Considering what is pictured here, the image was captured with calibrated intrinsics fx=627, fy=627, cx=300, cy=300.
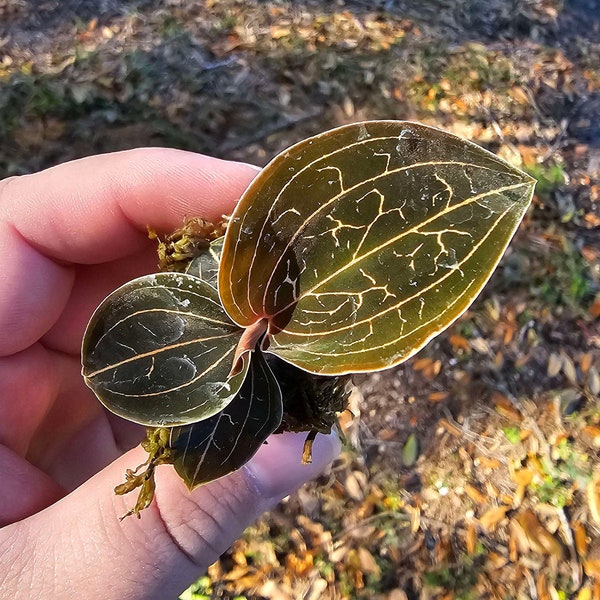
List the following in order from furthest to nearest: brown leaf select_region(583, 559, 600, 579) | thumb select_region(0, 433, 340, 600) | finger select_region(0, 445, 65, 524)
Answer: brown leaf select_region(583, 559, 600, 579) < finger select_region(0, 445, 65, 524) < thumb select_region(0, 433, 340, 600)

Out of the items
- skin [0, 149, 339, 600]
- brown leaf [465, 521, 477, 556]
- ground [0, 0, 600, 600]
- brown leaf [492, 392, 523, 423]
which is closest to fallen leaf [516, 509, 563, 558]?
ground [0, 0, 600, 600]

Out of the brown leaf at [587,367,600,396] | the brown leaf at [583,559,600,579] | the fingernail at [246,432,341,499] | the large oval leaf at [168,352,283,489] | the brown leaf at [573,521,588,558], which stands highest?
the large oval leaf at [168,352,283,489]

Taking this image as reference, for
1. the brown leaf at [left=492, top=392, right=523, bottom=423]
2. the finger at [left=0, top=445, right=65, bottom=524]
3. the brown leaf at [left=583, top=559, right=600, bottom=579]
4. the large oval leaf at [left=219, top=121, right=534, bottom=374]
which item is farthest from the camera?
the brown leaf at [left=492, top=392, right=523, bottom=423]

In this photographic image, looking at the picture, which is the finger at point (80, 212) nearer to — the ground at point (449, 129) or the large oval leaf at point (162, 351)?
the large oval leaf at point (162, 351)

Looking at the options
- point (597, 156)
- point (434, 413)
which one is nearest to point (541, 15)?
point (597, 156)

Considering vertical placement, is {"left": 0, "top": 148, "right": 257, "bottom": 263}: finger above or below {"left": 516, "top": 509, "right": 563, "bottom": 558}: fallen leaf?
above

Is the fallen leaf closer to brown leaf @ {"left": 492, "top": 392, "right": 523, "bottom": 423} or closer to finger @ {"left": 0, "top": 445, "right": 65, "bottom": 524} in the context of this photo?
brown leaf @ {"left": 492, "top": 392, "right": 523, "bottom": 423}

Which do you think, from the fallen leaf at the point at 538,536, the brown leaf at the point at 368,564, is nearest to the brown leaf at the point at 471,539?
the fallen leaf at the point at 538,536

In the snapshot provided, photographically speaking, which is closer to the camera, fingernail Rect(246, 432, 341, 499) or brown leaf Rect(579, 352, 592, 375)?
fingernail Rect(246, 432, 341, 499)
